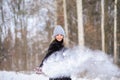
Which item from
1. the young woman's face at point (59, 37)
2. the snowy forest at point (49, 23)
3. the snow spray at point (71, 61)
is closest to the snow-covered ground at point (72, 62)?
the snow spray at point (71, 61)

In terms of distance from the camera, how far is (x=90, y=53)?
8.08 meters

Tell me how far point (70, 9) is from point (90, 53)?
40.7 m

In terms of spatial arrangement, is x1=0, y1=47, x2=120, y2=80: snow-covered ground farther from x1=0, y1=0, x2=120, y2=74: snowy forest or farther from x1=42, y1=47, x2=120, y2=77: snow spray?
x1=0, y1=0, x2=120, y2=74: snowy forest

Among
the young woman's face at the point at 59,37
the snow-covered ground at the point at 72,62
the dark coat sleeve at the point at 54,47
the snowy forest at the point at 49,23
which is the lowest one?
the snowy forest at the point at 49,23

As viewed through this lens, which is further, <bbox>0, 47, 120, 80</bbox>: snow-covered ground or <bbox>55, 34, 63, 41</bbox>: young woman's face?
<bbox>0, 47, 120, 80</bbox>: snow-covered ground

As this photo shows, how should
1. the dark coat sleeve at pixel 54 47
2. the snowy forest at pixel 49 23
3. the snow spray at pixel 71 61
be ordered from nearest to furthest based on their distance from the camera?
the dark coat sleeve at pixel 54 47
the snow spray at pixel 71 61
the snowy forest at pixel 49 23

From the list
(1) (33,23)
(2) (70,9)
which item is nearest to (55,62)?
(2) (70,9)

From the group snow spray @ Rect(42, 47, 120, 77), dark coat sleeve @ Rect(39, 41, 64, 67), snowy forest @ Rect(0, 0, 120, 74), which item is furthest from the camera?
snowy forest @ Rect(0, 0, 120, 74)

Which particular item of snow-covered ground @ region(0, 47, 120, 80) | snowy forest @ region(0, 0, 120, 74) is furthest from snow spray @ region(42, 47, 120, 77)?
snowy forest @ region(0, 0, 120, 74)

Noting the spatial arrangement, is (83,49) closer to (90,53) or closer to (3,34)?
(90,53)

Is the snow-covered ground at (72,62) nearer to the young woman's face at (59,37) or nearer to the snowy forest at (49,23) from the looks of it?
the young woman's face at (59,37)

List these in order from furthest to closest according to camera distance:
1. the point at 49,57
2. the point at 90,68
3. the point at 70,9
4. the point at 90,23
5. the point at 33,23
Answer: the point at 33,23 → the point at 90,23 → the point at 70,9 → the point at 90,68 → the point at 49,57

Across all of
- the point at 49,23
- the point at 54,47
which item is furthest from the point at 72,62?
the point at 49,23

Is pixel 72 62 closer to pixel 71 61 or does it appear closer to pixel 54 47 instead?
pixel 71 61
